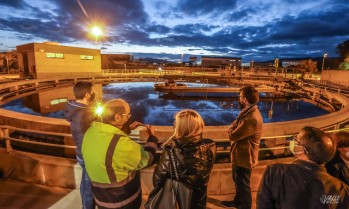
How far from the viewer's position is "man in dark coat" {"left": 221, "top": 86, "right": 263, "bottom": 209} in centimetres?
312

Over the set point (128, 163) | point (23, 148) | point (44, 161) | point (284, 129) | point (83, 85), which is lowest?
point (23, 148)

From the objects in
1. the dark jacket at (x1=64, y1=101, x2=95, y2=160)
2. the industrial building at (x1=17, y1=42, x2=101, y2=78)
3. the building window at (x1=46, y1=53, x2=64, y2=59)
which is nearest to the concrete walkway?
the dark jacket at (x1=64, y1=101, x2=95, y2=160)

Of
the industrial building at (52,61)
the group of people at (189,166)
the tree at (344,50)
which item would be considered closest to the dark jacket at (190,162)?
the group of people at (189,166)

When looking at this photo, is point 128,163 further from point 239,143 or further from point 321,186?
point 239,143

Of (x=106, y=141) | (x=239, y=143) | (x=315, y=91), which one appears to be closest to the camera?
(x=106, y=141)

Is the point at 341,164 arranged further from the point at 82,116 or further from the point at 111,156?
the point at 82,116

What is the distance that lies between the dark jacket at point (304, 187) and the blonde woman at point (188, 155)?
54 cm

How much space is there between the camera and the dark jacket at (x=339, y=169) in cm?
214

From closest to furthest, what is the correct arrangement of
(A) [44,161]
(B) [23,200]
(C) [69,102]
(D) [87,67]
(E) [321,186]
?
1. (E) [321,186]
2. (C) [69,102]
3. (B) [23,200]
4. (A) [44,161]
5. (D) [87,67]

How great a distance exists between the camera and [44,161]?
14.1ft

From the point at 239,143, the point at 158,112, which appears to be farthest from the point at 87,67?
the point at 239,143

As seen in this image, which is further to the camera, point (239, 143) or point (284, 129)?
point (284, 129)

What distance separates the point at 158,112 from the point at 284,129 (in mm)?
9088

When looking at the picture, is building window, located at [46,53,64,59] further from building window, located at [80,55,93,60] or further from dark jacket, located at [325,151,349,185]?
dark jacket, located at [325,151,349,185]
